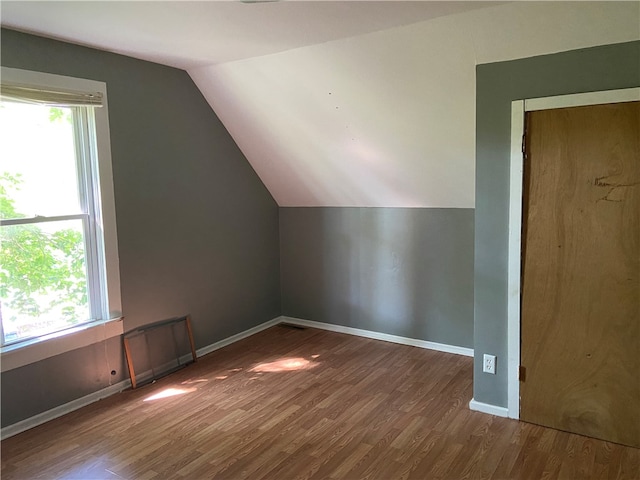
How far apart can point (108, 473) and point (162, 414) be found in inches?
23.6

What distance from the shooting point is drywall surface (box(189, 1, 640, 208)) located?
239 cm

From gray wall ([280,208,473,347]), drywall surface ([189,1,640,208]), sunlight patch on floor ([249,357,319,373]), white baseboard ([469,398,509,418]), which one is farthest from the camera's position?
gray wall ([280,208,473,347])

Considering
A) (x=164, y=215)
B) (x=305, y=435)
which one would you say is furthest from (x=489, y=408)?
(x=164, y=215)

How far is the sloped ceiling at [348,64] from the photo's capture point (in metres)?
2.33

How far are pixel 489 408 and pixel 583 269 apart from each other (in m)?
1.00

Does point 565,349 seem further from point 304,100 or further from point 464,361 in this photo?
point 304,100

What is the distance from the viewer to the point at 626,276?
8.07 feet

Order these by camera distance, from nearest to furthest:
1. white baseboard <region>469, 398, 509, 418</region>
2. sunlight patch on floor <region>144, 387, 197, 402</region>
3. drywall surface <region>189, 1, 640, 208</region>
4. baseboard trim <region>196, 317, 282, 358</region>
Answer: drywall surface <region>189, 1, 640, 208</region> < white baseboard <region>469, 398, 509, 418</region> < sunlight patch on floor <region>144, 387, 197, 402</region> < baseboard trim <region>196, 317, 282, 358</region>

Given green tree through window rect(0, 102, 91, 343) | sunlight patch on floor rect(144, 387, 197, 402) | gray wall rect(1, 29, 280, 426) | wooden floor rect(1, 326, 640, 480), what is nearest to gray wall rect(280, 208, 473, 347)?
gray wall rect(1, 29, 280, 426)

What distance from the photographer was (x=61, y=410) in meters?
2.97

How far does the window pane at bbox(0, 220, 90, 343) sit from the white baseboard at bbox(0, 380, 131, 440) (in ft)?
1.58

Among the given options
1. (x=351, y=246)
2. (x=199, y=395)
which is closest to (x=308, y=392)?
(x=199, y=395)

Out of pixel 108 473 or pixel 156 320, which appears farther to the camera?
pixel 156 320

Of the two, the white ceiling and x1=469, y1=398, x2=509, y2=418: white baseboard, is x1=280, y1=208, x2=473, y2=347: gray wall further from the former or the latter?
the white ceiling
